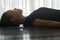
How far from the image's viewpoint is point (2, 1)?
3070 millimetres

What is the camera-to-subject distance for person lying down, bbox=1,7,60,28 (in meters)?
1.21

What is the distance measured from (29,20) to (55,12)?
14.3 inches

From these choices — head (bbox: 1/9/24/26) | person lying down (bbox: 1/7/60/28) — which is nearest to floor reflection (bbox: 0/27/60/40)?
person lying down (bbox: 1/7/60/28)

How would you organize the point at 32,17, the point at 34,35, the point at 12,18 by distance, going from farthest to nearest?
the point at 12,18 → the point at 32,17 → the point at 34,35

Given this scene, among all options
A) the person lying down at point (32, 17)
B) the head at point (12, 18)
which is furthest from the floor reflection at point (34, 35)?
the head at point (12, 18)

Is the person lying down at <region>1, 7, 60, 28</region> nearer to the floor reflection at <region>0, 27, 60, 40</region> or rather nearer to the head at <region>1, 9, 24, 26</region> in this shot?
the head at <region>1, 9, 24, 26</region>

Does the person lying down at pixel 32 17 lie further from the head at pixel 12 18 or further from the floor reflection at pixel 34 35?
the floor reflection at pixel 34 35

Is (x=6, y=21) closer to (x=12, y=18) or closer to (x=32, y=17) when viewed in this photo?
(x=12, y=18)

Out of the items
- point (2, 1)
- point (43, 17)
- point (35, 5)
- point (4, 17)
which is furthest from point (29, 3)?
point (43, 17)

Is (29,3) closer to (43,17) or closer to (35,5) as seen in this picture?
(35,5)

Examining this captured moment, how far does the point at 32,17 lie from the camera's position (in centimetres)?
151

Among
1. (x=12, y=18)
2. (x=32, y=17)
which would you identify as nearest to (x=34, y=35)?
(x=32, y=17)


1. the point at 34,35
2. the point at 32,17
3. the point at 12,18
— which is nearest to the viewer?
the point at 34,35

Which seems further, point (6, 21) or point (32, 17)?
point (6, 21)
